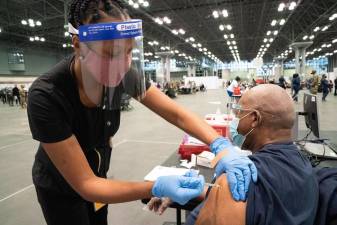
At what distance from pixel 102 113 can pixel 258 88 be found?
2.54 ft

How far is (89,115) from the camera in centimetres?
119

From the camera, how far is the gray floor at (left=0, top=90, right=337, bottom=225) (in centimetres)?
279

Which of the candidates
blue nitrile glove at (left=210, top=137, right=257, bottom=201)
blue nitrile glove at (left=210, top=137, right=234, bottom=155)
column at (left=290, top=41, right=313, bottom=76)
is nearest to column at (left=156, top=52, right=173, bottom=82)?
column at (left=290, top=41, right=313, bottom=76)

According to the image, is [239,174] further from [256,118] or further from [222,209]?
[256,118]

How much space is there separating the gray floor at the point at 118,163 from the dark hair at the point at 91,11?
218 centimetres

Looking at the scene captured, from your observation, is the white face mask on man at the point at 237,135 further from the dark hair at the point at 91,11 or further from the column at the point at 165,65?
the column at the point at 165,65

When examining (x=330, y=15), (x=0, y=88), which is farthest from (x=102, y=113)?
(x=0, y=88)

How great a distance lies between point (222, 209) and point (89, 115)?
26.3 inches

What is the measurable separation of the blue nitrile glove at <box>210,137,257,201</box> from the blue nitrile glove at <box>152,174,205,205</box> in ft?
0.40

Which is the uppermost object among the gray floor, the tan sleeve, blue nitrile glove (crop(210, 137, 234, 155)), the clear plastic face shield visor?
the clear plastic face shield visor

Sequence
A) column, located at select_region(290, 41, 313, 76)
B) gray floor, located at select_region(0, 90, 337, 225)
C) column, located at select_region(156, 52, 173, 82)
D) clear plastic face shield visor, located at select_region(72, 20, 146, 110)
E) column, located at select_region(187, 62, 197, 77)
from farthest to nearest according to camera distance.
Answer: column, located at select_region(187, 62, 197, 77) < column, located at select_region(156, 52, 173, 82) < column, located at select_region(290, 41, 313, 76) < gray floor, located at select_region(0, 90, 337, 225) < clear plastic face shield visor, located at select_region(72, 20, 146, 110)

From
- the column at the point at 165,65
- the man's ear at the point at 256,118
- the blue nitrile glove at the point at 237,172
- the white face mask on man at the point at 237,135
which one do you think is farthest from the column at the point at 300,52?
the blue nitrile glove at the point at 237,172

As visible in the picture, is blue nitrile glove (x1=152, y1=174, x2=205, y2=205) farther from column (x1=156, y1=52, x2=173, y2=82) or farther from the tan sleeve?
column (x1=156, y1=52, x2=173, y2=82)

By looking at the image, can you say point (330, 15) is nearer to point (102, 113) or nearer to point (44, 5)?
point (44, 5)
